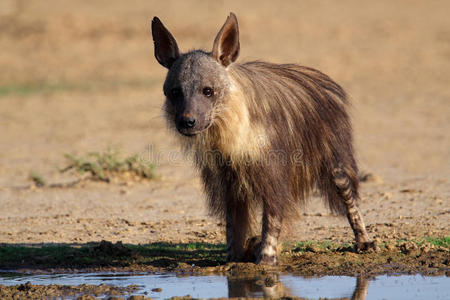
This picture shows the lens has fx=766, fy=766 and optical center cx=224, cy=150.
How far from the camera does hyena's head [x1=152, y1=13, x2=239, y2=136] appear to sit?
18.2ft

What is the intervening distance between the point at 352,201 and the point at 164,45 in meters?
2.17

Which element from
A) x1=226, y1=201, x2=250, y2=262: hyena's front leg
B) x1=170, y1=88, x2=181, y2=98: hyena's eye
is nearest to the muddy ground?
x1=226, y1=201, x2=250, y2=262: hyena's front leg

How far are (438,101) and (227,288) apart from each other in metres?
11.9

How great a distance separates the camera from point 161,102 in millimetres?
17562

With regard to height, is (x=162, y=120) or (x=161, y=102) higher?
(x=161, y=102)

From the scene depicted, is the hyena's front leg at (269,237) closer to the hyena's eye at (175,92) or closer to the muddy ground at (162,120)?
the muddy ground at (162,120)

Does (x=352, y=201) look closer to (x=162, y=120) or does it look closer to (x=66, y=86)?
(x=162, y=120)

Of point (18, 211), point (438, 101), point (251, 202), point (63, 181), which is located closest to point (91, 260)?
point (251, 202)

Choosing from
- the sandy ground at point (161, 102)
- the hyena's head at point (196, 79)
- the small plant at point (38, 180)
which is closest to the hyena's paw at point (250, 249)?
the sandy ground at point (161, 102)

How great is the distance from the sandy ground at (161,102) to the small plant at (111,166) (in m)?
0.23

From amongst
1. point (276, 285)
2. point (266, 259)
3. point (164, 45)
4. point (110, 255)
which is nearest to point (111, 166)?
point (110, 255)

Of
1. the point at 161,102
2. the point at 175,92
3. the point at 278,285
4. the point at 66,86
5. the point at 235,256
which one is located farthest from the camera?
the point at 66,86

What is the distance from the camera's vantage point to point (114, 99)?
17.9m

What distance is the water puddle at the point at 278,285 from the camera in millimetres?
5355
